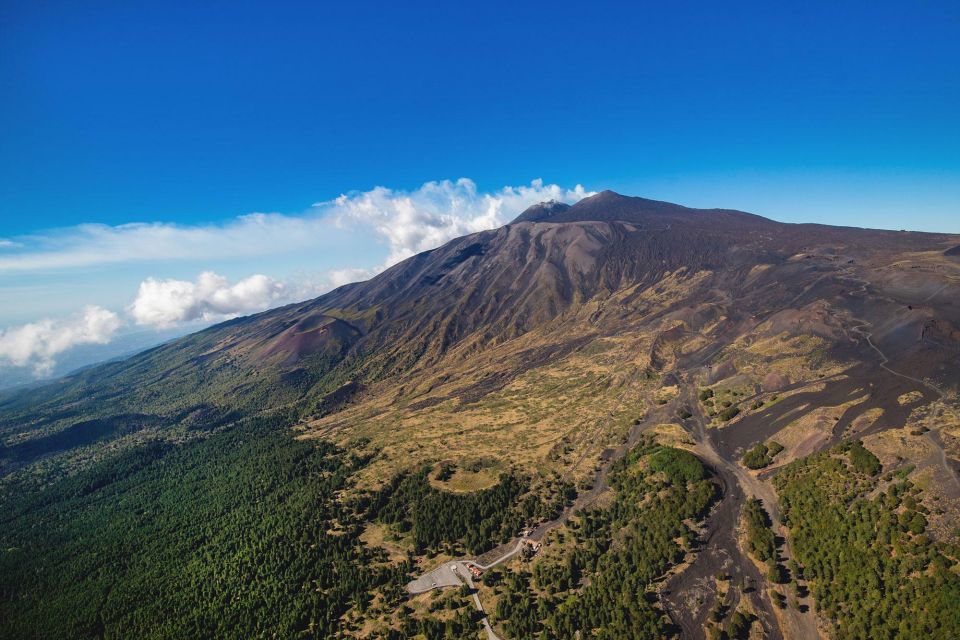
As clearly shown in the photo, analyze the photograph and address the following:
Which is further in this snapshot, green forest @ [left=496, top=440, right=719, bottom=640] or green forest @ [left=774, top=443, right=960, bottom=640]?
green forest @ [left=496, top=440, right=719, bottom=640]

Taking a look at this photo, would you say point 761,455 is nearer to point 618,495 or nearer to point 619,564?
point 618,495

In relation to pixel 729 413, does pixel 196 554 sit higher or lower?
lower

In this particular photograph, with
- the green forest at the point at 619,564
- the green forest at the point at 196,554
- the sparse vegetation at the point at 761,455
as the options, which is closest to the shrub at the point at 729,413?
the sparse vegetation at the point at 761,455

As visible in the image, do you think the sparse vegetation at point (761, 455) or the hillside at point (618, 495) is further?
the sparse vegetation at point (761, 455)

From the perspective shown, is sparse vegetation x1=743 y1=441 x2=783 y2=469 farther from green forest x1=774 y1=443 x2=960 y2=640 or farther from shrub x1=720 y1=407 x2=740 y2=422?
shrub x1=720 y1=407 x2=740 y2=422

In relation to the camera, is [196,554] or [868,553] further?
[196,554]

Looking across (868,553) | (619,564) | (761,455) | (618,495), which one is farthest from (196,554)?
(761,455)

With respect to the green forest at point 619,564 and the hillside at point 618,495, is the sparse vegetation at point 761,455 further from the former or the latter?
the green forest at point 619,564

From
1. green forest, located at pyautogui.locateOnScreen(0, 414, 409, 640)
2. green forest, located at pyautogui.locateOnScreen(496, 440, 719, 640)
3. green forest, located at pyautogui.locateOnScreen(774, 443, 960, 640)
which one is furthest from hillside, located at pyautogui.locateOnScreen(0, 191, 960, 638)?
green forest, located at pyautogui.locateOnScreen(0, 414, 409, 640)

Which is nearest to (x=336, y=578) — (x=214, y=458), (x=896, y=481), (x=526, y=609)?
(x=526, y=609)

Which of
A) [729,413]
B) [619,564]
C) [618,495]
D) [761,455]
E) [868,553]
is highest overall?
[729,413]

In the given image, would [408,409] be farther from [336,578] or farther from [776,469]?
[776,469]
